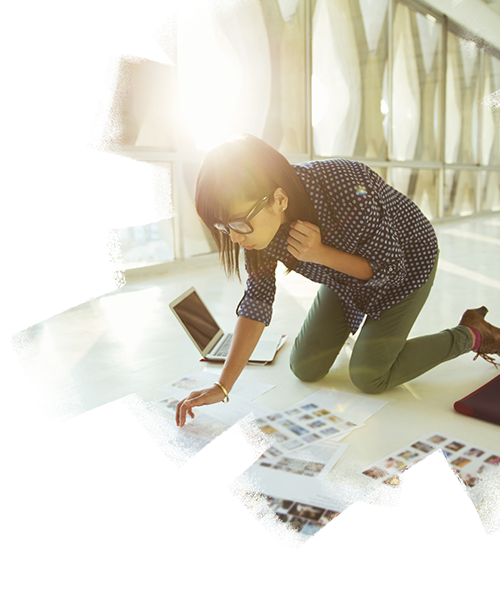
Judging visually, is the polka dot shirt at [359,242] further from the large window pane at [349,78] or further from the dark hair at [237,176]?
the large window pane at [349,78]

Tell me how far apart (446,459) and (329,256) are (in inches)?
26.7

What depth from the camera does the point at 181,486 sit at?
140 cm

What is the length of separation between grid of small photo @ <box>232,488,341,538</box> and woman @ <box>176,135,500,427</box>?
39cm

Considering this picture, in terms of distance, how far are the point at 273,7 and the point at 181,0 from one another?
4.91ft

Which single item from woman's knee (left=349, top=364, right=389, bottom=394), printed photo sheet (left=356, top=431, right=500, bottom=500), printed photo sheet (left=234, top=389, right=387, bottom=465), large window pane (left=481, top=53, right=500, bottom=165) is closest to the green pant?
woman's knee (left=349, top=364, right=389, bottom=394)

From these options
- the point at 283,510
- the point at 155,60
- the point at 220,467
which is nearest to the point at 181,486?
the point at 220,467

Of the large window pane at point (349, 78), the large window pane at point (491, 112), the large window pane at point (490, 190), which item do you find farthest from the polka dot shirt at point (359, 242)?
the large window pane at point (491, 112)

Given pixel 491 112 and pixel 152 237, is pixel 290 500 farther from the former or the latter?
pixel 491 112

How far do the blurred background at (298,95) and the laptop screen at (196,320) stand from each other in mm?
2214

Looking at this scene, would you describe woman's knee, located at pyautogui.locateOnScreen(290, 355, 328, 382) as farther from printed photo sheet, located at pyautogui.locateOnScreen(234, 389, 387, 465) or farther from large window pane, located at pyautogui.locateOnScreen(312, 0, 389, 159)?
large window pane, located at pyautogui.locateOnScreen(312, 0, 389, 159)

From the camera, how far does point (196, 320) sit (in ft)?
8.37

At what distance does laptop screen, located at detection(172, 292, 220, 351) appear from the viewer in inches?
95.3

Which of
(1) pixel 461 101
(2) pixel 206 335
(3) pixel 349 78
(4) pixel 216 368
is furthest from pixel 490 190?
(4) pixel 216 368

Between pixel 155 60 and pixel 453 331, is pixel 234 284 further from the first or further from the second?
pixel 453 331
